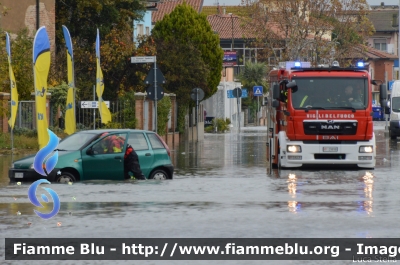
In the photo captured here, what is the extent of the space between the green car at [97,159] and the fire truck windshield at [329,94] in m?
5.05

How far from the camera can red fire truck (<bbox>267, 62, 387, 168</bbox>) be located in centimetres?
2488

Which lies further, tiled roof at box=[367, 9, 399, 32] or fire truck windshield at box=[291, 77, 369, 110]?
tiled roof at box=[367, 9, 399, 32]

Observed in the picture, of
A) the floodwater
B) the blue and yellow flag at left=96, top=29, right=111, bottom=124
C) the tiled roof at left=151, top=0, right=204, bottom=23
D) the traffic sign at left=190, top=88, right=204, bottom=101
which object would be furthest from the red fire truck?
the tiled roof at left=151, top=0, right=204, bottom=23

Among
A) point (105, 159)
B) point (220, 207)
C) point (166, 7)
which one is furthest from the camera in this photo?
point (166, 7)

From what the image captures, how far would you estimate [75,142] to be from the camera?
21.0m

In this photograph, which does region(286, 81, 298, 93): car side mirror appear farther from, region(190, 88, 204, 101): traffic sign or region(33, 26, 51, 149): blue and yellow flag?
region(190, 88, 204, 101): traffic sign

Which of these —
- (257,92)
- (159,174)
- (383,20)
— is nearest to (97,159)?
(159,174)

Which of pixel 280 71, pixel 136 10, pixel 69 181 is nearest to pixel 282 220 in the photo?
pixel 69 181

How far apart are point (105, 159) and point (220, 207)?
571cm

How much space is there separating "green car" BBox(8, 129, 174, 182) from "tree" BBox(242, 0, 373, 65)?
47.1 m

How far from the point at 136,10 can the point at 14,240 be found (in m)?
45.4
